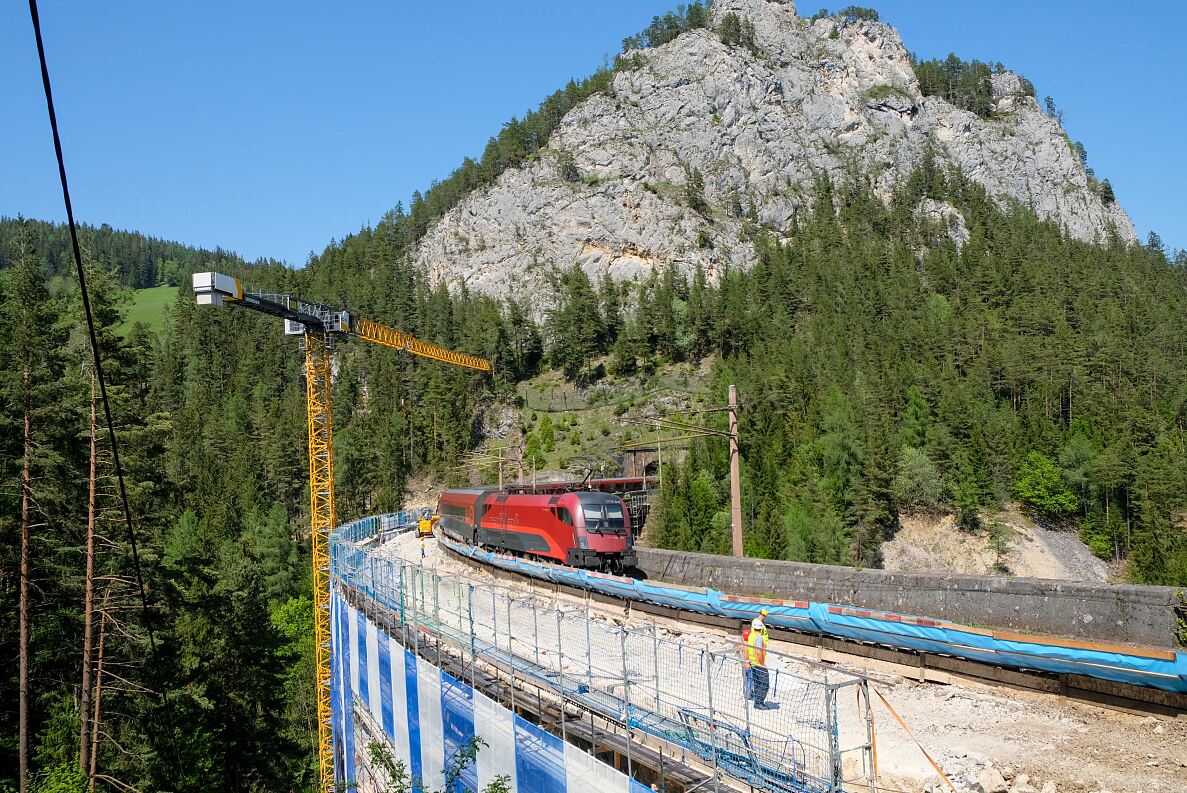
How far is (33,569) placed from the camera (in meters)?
19.7

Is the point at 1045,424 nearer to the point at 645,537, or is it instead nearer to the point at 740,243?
the point at 645,537

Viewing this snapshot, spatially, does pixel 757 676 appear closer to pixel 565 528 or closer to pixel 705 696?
pixel 705 696

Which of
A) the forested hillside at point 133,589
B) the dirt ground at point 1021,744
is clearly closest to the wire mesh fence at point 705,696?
the dirt ground at point 1021,744

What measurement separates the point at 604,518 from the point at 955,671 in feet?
48.6

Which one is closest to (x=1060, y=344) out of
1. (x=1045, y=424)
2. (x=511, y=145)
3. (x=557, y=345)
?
(x=1045, y=424)

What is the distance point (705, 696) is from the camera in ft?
31.3

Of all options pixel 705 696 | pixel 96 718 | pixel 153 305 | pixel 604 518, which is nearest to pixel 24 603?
pixel 96 718

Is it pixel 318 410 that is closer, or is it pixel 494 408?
pixel 318 410

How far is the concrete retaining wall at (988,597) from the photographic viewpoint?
12516 millimetres

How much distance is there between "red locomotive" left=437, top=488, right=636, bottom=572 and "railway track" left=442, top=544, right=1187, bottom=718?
735cm

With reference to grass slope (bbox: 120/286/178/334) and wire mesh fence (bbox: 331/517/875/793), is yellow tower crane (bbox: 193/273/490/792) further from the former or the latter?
grass slope (bbox: 120/286/178/334)

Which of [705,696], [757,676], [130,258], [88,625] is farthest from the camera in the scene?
[130,258]

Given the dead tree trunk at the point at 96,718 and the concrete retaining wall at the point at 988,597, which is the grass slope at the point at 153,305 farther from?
the concrete retaining wall at the point at 988,597

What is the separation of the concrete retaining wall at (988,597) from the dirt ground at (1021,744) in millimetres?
3361
